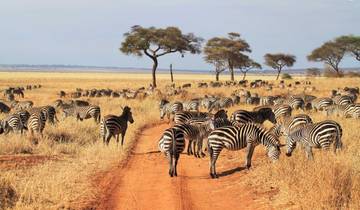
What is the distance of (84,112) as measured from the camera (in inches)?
953

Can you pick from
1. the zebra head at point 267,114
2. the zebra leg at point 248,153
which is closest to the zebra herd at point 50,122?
the zebra head at point 267,114

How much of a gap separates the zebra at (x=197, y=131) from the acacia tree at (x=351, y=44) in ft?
196

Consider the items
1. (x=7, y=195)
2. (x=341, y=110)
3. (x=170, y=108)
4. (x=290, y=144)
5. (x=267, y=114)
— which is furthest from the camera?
(x=170, y=108)

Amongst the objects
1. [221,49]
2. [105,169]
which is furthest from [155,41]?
[105,169]

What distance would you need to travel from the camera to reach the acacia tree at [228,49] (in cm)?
7194

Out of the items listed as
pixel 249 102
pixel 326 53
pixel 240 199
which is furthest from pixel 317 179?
pixel 326 53

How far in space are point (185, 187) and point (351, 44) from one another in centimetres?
6538

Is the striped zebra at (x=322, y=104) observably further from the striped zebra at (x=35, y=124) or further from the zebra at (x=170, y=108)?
the striped zebra at (x=35, y=124)

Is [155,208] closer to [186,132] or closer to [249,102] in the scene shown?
[186,132]

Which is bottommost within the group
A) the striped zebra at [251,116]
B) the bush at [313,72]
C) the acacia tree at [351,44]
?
the striped zebra at [251,116]

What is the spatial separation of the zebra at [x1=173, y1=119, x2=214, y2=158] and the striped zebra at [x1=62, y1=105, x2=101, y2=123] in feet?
28.1

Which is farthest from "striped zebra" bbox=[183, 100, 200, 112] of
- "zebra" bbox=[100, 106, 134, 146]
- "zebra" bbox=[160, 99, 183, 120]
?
"zebra" bbox=[100, 106, 134, 146]

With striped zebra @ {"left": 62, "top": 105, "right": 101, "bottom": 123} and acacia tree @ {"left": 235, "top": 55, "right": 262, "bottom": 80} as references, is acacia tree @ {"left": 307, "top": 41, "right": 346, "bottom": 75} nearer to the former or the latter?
acacia tree @ {"left": 235, "top": 55, "right": 262, "bottom": 80}

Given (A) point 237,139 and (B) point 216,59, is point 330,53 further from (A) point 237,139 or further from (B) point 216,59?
(A) point 237,139
